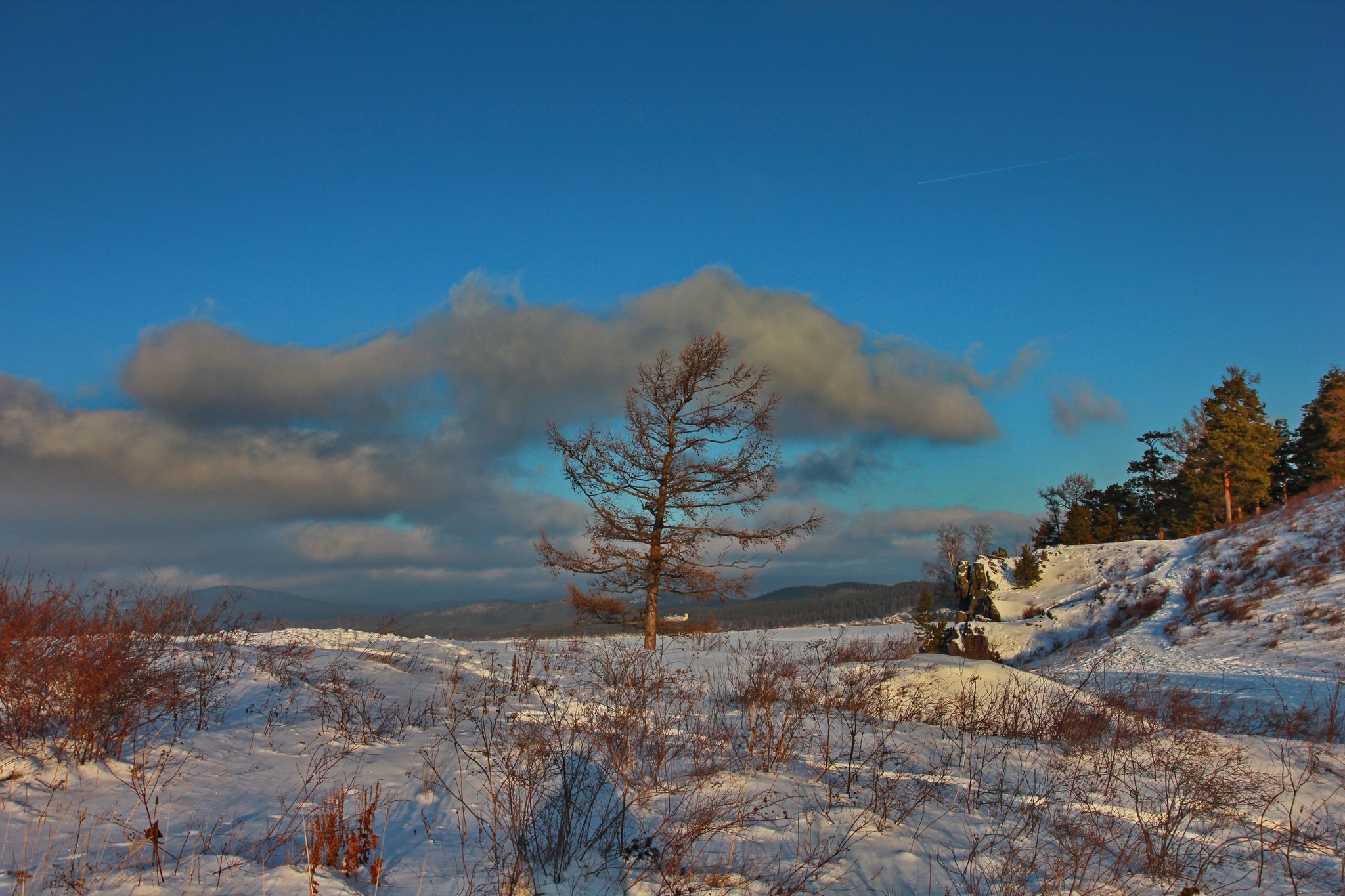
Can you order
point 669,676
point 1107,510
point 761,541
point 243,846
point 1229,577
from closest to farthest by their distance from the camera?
point 243,846
point 669,676
point 761,541
point 1229,577
point 1107,510

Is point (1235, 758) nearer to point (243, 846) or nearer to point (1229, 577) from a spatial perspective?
point (243, 846)

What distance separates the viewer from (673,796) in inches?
174

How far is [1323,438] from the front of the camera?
44.2 meters

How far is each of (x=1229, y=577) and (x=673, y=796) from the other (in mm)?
27472

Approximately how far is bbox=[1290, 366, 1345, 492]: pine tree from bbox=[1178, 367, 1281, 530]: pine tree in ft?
9.18

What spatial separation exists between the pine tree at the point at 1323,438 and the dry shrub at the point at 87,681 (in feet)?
172

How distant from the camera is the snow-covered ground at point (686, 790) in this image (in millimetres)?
3262

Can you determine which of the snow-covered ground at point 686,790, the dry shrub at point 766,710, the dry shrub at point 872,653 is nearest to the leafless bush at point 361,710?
the snow-covered ground at point 686,790

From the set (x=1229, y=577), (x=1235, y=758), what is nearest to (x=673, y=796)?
(x=1235, y=758)

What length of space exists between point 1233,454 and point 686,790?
163ft

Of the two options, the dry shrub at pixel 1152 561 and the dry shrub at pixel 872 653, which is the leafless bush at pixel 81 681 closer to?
the dry shrub at pixel 872 653

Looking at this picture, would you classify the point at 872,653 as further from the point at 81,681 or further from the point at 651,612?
the point at 81,681

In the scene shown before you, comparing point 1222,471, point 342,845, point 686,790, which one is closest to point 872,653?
point 686,790

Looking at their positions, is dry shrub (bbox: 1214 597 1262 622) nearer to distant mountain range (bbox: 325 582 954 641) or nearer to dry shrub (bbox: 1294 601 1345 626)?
dry shrub (bbox: 1294 601 1345 626)
